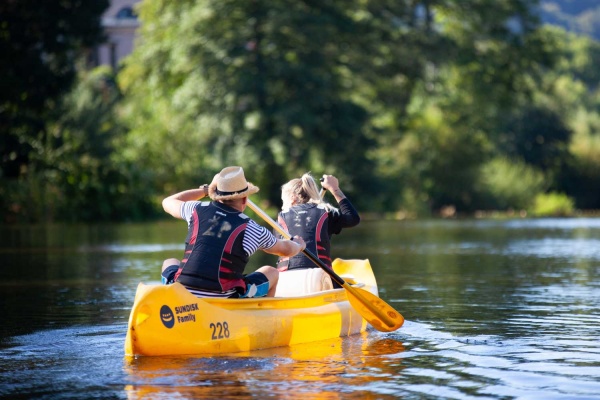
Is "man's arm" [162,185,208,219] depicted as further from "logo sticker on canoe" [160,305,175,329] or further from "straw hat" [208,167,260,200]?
"logo sticker on canoe" [160,305,175,329]

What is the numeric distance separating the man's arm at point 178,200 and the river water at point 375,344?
1150 millimetres

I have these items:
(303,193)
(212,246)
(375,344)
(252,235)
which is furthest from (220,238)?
(303,193)

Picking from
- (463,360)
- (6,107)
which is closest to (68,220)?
(6,107)

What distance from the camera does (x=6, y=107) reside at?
3556 cm

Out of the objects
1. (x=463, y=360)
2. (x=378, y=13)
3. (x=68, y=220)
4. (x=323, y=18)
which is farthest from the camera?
(x=378, y=13)

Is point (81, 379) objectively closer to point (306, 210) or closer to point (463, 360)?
point (463, 360)

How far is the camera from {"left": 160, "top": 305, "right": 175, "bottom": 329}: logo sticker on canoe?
9016mm

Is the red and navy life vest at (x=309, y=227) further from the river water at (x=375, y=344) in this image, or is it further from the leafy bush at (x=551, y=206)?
the leafy bush at (x=551, y=206)

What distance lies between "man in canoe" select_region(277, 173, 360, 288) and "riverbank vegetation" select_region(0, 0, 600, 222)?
24433 mm

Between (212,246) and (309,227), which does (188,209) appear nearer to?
(212,246)

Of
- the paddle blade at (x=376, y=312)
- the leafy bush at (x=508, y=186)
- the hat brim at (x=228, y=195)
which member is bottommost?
the paddle blade at (x=376, y=312)

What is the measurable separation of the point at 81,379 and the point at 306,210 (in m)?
3.47

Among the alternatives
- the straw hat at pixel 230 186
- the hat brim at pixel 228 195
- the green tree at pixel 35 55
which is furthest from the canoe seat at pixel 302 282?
the green tree at pixel 35 55

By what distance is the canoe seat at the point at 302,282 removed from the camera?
1115cm
